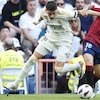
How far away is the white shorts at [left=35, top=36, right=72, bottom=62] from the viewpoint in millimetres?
11703

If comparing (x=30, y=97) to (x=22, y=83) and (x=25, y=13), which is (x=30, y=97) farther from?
(x=25, y=13)

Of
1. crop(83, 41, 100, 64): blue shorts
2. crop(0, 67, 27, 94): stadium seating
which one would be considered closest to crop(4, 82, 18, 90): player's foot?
crop(0, 67, 27, 94): stadium seating

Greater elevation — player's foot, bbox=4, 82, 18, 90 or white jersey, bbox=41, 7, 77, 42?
white jersey, bbox=41, 7, 77, 42

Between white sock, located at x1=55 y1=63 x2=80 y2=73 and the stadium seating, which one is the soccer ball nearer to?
white sock, located at x1=55 y1=63 x2=80 y2=73

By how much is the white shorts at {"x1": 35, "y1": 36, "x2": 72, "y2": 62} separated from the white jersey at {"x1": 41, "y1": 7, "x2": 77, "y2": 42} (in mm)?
96

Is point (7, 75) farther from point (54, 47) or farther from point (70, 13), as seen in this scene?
point (70, 13)

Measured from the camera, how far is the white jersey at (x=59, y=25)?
11.4m

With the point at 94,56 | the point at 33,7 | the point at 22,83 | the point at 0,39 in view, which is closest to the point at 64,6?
the point at 33,7

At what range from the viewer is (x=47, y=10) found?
1124cm

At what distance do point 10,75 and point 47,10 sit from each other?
2.07 meters

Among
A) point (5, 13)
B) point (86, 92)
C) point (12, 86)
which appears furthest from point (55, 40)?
point (5, 13)

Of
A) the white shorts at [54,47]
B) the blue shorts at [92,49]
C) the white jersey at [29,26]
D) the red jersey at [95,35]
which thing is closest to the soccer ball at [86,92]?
the blue shorts at [92,49]

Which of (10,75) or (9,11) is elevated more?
(9,11)

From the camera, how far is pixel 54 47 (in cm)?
1195
